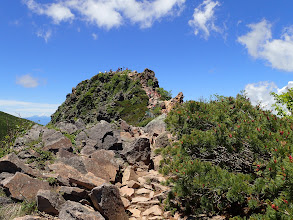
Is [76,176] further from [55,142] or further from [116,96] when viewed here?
[116,96]

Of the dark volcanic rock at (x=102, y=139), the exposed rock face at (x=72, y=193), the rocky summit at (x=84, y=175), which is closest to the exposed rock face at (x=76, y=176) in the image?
the rocky summit at (x=84, y=175)

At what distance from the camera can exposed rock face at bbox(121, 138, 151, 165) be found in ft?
39.2

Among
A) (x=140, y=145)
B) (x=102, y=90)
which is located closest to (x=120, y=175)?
(x=140, y=145)

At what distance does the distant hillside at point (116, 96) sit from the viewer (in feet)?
162

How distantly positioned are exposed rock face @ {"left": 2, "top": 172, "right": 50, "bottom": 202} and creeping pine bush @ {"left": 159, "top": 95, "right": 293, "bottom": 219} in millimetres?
4115

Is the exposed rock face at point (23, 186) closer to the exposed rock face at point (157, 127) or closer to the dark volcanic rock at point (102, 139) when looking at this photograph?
the dark volcanic rock at point (102, 139)

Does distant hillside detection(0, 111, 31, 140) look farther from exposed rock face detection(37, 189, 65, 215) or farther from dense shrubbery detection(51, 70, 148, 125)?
dense shrubbery detection(51, 70, 148, 125)

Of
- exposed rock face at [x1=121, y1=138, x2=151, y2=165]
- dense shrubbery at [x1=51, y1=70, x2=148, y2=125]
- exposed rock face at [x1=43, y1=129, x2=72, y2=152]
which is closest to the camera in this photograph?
exposed rock face at [x1=43, y1=129, x2=72, y2=152]

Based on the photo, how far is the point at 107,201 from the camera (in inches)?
266

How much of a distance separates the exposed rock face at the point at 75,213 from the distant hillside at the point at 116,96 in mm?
37482

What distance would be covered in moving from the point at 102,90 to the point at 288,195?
2464 inches

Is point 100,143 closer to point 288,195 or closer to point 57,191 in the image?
point 57,191

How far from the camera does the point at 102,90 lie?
64.4 metres

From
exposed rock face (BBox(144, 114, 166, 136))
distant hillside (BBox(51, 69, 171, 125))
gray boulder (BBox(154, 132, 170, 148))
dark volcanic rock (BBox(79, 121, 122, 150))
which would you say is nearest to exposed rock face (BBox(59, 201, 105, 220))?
dark volcanic rock (BBox(79, 121, 122, 150))
